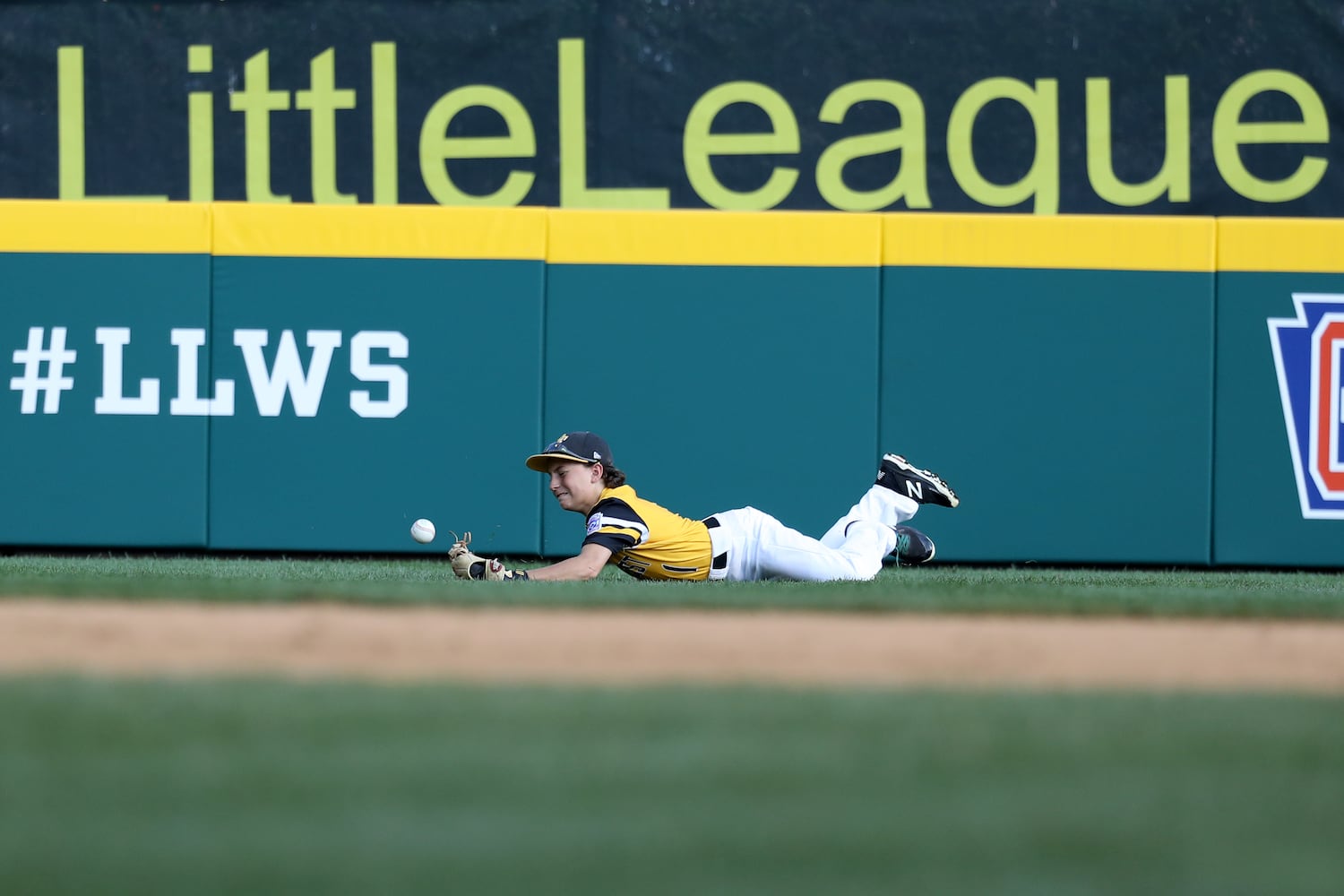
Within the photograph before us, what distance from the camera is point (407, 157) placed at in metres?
10.5

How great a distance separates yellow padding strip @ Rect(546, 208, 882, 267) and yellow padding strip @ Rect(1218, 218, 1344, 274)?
2302 mm

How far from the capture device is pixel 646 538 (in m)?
6.57

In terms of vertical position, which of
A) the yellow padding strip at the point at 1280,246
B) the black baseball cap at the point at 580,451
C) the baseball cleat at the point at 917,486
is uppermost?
the yellow padding strip at the point at 1280,246

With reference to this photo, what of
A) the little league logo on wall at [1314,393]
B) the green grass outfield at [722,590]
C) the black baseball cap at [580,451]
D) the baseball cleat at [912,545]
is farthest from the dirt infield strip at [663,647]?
the little league logo on wall at [1314,393]

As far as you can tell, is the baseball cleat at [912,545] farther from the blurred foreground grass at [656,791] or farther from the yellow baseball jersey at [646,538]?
the blurred foreground grass at [656,791]

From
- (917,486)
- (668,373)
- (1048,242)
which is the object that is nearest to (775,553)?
(917,486)

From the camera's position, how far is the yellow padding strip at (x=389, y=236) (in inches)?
349

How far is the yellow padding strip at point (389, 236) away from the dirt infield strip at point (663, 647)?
13.2 ft

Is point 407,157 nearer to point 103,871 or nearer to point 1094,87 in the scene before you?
point 1094,87

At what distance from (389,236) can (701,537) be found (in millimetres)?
3067

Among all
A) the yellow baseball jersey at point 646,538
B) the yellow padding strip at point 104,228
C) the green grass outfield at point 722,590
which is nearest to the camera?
the green grass outfield at point 722,590

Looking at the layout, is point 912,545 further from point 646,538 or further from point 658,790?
point 658,790

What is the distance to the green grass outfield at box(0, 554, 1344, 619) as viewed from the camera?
5281 mm

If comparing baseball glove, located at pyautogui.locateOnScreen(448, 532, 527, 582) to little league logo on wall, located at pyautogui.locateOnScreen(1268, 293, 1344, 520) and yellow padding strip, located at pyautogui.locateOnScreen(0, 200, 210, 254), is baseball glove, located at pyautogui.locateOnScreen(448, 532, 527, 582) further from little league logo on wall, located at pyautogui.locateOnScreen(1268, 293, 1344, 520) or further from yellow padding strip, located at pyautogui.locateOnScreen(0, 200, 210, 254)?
little league logo on wall, located at pyautogui.locateOnScreen(1268, 293, 1344, 520)
